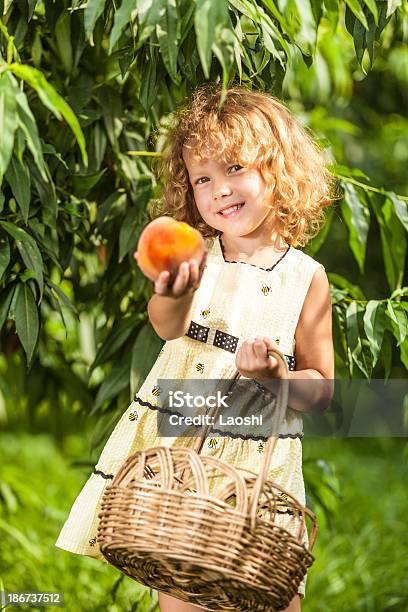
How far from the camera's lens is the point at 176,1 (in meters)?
1.53

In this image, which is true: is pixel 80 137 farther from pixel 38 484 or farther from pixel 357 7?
pixel 38 484

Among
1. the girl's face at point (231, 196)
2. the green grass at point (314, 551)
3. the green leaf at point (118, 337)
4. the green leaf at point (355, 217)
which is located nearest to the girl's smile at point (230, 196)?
the girl's face at point (231, 196)

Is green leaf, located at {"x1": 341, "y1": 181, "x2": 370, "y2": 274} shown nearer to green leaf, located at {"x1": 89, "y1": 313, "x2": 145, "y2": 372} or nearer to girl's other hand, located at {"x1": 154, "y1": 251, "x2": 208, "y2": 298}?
green leaf, located at {"x1": 89, "y1": 313, "x2": 145, "y2": 372}

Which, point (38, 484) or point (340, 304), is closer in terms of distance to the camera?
point (340, 304)

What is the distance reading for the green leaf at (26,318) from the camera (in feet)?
6.08

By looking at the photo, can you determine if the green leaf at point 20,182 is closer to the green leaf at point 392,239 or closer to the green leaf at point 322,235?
the green leaf at point 322,235

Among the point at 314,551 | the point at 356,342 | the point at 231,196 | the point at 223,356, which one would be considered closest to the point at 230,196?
the point at 231,196

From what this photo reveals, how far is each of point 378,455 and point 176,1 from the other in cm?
438

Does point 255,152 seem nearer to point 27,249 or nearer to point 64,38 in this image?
point 27,249

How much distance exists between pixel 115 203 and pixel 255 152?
24.5 inches

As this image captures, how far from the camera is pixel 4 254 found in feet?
6.02

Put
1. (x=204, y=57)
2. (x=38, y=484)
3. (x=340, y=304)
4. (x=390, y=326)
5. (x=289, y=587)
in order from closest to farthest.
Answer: (x=204, y=57) < (x=289, y=587) < (x=390, y=326) < (x=340, y=304) < (x=38, y=484)

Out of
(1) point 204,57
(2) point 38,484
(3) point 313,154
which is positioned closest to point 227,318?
(3) point 313,154

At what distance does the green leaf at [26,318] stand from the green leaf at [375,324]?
25.3 inches
